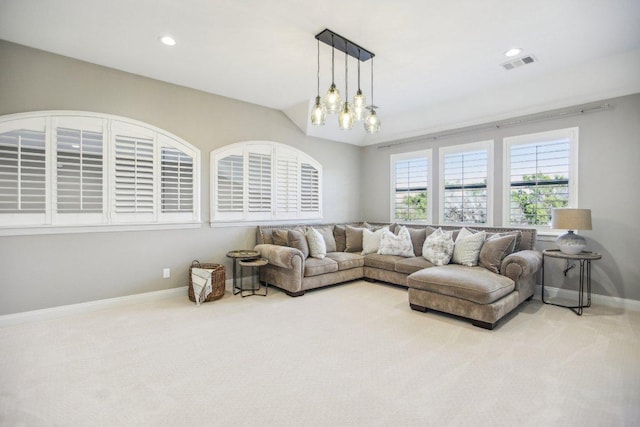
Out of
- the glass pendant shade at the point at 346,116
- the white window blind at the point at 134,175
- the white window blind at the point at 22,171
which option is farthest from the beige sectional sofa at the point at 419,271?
the white window blind at the point at 22,171

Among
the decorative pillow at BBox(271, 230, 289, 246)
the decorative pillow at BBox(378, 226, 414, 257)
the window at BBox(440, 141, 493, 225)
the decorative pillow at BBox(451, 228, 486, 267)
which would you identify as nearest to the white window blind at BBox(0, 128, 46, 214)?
the decorative pillow at BBox(271, 230, 289, 246)

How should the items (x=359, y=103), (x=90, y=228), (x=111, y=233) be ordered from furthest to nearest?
(x=111, y=233) < (x=90, y=228) < (x=359, y=103)

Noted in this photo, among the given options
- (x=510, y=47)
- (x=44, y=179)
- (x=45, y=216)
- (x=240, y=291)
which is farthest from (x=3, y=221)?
(x=510, y=47)

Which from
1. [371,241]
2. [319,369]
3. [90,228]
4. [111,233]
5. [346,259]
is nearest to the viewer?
[319,369]

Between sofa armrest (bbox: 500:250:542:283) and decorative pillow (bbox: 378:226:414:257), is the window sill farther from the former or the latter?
sofa armrest (bbox: 500:250:542:283)

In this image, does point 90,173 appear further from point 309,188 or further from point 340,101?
point 309,188

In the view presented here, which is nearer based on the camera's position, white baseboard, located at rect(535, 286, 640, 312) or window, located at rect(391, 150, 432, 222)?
white baseboard, located at rect(535, 286, 640, 312)

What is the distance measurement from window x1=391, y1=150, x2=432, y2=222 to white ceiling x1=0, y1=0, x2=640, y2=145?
4.42 feet

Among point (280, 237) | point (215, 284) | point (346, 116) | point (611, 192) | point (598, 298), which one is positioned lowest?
point (598, 298)

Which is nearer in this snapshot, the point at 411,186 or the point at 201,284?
the point at 201,284

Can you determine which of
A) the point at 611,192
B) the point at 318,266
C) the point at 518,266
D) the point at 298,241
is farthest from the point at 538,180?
the point at 298,241

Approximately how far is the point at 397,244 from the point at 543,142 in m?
2.50

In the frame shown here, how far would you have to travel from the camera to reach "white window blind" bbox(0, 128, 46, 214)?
313 cm

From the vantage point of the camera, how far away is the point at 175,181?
4211mm
